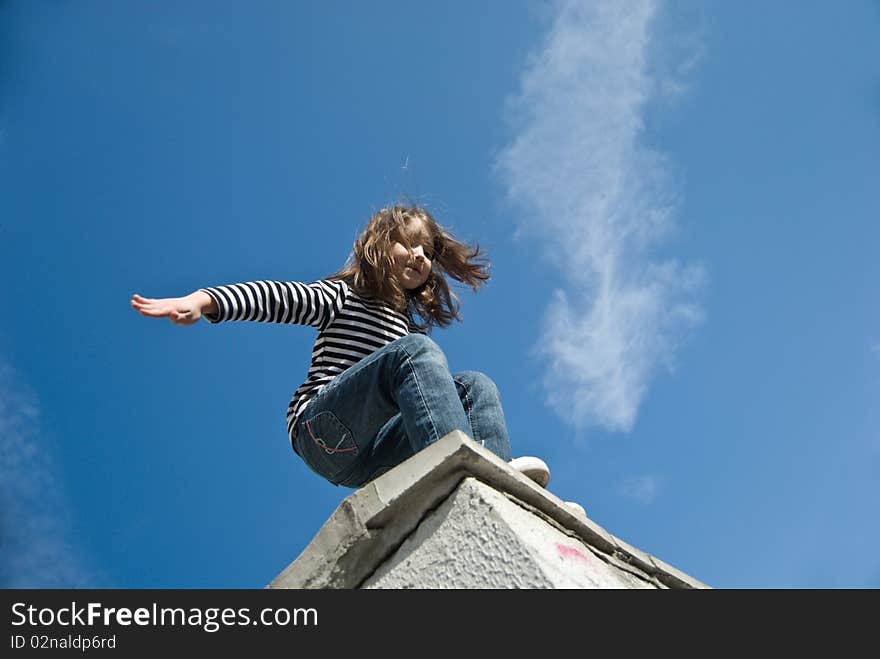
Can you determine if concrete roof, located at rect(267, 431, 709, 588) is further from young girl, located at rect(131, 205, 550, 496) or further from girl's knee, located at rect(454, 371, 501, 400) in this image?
girl's knee, located at rect(454, 371, 501, 400)

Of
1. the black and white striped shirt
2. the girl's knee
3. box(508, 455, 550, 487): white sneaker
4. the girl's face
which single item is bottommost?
box(508, 455, 550, 487): white sneaker

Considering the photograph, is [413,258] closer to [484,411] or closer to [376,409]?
[484,411]

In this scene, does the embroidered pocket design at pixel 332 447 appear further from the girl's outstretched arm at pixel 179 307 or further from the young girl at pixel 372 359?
the girl's outstretched arm at pixel 179 307

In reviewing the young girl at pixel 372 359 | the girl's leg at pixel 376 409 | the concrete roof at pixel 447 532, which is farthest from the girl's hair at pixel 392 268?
the concrete roof at pixel 447 532

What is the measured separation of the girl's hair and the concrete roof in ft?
4.95

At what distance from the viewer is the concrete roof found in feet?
5.44

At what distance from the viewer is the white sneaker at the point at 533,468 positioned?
2.40 metres

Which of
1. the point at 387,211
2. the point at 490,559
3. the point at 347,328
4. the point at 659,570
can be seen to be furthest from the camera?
the point at 387,211

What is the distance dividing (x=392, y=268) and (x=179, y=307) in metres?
1.03

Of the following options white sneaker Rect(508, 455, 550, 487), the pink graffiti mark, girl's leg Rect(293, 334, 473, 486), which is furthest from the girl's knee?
the pink graffiti mark

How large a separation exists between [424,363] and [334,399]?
1.27 feet
